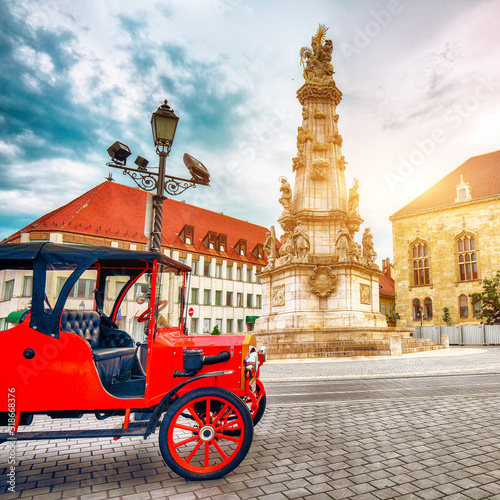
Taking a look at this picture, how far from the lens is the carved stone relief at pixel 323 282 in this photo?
62.4 ft

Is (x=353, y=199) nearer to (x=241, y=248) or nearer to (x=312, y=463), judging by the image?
(x=312, y=463)

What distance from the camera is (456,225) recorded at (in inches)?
1695

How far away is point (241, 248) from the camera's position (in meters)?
51.1

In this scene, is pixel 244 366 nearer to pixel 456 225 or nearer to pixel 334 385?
pixel 334 385

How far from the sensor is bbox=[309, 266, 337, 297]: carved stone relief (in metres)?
19.0

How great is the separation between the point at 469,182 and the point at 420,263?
10336 millimetres

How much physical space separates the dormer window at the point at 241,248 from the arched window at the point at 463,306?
24.9 meters

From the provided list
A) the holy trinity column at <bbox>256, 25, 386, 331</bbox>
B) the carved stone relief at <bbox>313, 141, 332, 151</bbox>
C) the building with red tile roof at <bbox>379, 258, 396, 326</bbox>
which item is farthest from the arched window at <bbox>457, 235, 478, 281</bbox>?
the carved stone relief at <bbox>313, 141, 332, 151</bbox>

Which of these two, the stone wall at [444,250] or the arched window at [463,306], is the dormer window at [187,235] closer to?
the stone wall at [444,250]

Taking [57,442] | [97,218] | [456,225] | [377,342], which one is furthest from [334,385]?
[456,225]

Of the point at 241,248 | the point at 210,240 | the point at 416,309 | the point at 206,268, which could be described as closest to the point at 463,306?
the point at 416,309

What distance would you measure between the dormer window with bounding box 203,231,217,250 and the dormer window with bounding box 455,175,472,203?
26995 mm

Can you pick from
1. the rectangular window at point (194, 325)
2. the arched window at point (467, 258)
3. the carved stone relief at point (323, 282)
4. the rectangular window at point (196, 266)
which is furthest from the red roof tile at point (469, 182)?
the carved stone relief at point (323, 282)

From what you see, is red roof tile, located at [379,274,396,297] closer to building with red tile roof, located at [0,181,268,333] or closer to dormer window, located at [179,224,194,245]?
building with red tile roof, located at [0,181,268,333]
